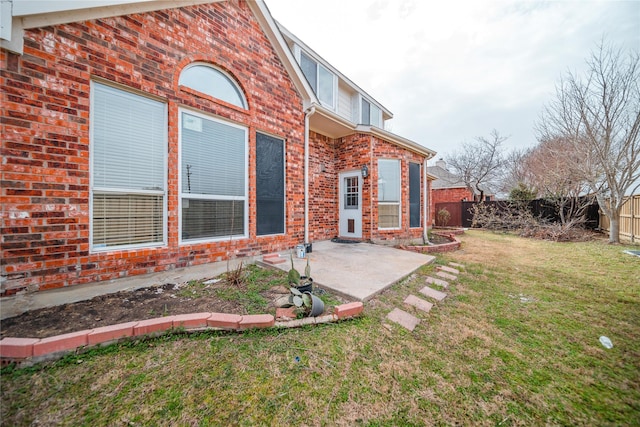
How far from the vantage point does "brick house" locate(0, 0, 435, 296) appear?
8.02 feet

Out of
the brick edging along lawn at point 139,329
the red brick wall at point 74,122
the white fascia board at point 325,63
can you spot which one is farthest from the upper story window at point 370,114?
the brick edging along lawn at point 139,329

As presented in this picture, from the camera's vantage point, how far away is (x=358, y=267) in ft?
14.0

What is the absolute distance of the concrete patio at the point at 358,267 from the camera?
3.28 meters

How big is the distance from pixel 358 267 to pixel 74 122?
14.9 feet

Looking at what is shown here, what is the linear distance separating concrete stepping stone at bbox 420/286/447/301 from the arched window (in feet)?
15.2

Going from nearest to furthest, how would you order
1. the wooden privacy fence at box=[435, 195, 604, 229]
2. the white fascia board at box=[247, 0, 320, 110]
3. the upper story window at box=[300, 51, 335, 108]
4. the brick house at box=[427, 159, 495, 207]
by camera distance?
the white fascia board at box=[247, 0, 320, 110]
the upper story window at box=[300, 51, 335, 108]
the wooden privacy fence at box=[435, 195, 604, 229]
the brick house at box=[427, 159, 495, 207]

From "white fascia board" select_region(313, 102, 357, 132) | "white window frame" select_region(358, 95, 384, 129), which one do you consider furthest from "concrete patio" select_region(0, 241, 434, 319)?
"white window frame" select_region(358, 95, 384, 129)

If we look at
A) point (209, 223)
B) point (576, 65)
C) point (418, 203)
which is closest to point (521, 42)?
point (576, 65)

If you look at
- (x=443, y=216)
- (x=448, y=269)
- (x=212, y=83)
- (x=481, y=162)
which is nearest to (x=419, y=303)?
(x=448, y=269)

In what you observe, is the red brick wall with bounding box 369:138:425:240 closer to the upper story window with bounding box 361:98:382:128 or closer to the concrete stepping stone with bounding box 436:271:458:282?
the concrete stepping stone with bounding box 436:271:458:282

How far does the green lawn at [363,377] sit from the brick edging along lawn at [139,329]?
87mm

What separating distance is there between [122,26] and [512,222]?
623 inches

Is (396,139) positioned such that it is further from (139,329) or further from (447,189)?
(447,189)

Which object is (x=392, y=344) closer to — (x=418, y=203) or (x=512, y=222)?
(x=418, y=203)
